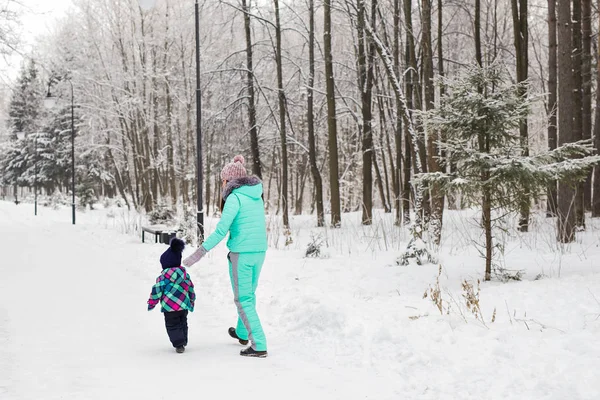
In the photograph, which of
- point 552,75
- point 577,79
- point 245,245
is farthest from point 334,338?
point 552,75

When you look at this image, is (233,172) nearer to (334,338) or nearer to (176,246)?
(176,246)

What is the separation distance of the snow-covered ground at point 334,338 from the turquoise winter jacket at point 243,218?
112 centimetres

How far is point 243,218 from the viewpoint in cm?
521

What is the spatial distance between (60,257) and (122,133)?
2202 centimetres

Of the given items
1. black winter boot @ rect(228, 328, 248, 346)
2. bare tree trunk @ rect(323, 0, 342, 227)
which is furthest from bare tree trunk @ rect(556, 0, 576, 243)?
bare tree trunk @ rect(323, 0, 342, 227)

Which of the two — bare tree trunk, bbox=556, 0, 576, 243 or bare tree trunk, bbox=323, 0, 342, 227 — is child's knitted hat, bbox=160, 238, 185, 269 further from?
bare tree trunk, bbox=323, 0, 342, 227

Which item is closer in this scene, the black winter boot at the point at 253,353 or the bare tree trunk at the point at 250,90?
the black winter boot at the point at 253,353

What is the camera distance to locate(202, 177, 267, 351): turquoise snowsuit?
514 cm

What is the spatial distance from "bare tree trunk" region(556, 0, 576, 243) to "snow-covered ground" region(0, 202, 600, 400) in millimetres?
746

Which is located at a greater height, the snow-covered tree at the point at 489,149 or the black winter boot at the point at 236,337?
the snow-covered tree at the point at 489,149

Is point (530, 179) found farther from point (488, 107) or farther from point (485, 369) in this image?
point (485, 369)

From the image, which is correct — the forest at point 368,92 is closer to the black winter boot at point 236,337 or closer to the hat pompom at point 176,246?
the black winter boot at point 236,337

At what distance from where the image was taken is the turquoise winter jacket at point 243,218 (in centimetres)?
512

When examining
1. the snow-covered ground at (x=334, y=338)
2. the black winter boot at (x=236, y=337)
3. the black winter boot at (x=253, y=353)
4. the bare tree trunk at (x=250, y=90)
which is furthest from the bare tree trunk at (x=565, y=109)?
the bare tree trunk at (x=250, y=90)
